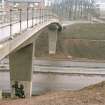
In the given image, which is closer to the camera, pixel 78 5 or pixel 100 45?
pixel 100 45

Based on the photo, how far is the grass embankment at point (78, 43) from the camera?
240 feet

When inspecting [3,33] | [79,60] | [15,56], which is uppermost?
[3,33]

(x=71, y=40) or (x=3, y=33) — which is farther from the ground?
(x=3, y=33)

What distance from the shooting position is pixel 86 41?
268ft

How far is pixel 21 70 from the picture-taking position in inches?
1401

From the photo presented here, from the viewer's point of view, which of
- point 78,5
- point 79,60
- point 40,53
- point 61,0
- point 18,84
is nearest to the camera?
point 18,84

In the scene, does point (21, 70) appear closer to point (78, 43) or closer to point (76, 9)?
point (78, 43)

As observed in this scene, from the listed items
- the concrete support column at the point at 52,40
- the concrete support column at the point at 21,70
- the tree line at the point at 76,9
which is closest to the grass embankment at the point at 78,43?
the concrete support column at the point at 52,40

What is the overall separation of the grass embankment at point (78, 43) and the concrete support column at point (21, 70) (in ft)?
108

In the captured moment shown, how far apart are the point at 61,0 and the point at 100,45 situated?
3408 inches

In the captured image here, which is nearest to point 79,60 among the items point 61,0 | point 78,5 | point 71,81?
point 71,81

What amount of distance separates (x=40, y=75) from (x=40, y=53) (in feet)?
72.1

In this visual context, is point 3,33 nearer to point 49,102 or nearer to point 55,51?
point 49,102

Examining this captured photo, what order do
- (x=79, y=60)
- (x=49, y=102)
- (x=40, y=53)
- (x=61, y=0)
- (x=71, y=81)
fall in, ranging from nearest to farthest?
(x=49, y=102), (x=71, y=81), (x=79, y=60), (x=40, y=53), (x=61, y=0)
